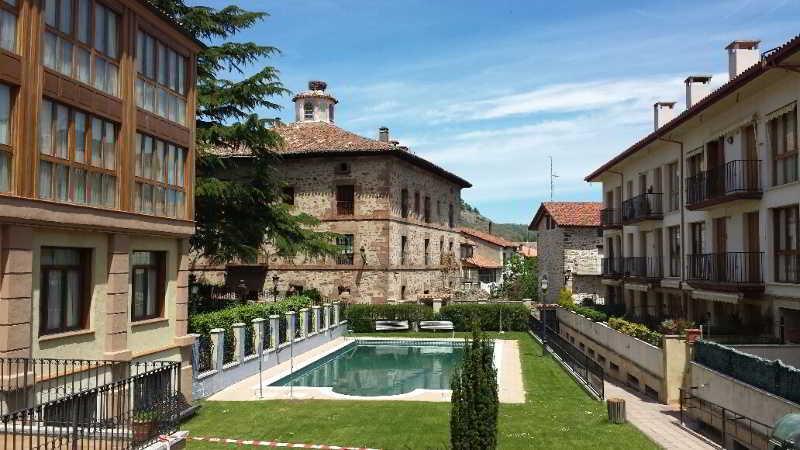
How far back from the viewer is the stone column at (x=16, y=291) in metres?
11.3

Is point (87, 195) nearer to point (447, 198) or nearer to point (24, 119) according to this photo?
point (24, 119)

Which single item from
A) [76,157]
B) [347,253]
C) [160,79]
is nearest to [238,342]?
[160,79]

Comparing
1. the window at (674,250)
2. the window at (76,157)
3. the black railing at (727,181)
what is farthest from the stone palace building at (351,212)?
the window at (76,157)

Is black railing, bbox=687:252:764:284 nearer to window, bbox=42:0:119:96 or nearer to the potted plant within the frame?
the potted plant

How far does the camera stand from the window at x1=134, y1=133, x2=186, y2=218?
1557 centimetres

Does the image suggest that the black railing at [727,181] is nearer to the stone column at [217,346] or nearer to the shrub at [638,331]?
the shrub at [638,331]

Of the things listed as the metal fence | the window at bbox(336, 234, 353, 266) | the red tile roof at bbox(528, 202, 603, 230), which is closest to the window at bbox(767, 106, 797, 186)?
the metal fence

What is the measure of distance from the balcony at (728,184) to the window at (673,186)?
3276 mm

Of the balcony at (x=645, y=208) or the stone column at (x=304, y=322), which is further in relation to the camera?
the stone column at (x=304, y=322)

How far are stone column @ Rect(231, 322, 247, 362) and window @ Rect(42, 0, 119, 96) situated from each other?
8111 millimetres

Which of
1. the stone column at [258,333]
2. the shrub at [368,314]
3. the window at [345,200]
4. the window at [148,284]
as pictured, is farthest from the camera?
the window at [345,200]

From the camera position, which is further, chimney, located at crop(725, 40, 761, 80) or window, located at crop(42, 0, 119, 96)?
chimney, located at crop(725, 40, 761, 80)

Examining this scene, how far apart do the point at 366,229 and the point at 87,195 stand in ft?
74.8

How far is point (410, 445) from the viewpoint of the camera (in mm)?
12789
